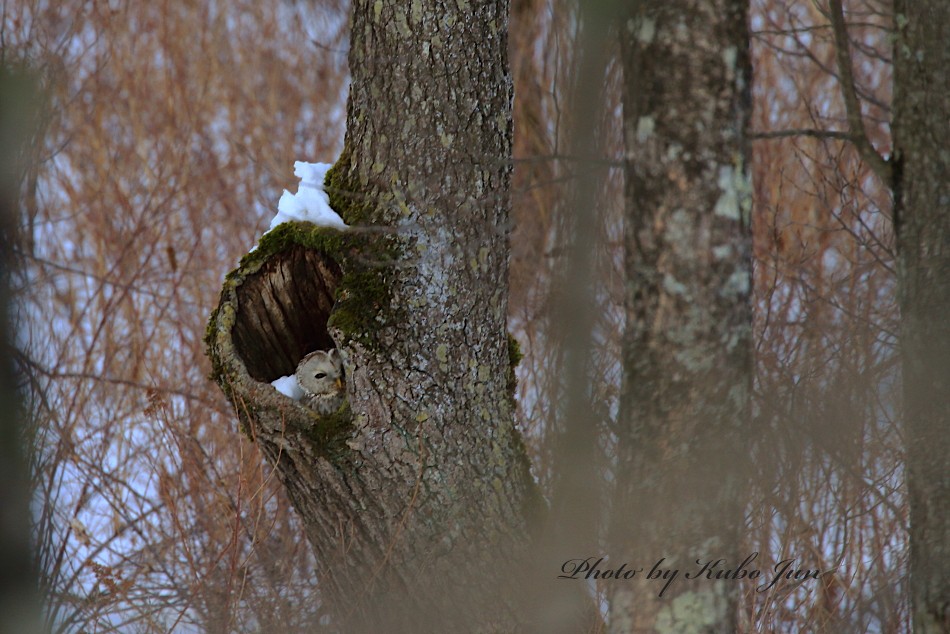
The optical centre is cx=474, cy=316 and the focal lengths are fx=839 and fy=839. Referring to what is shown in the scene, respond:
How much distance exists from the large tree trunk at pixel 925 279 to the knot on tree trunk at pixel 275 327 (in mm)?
1944

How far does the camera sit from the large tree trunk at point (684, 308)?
247cm

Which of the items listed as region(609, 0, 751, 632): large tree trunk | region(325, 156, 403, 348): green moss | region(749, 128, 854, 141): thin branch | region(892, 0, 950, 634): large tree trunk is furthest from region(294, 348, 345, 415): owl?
region(892, 0, 950, 634): large tree trunk

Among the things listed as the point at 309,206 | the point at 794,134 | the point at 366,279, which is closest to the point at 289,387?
the point at 366,279

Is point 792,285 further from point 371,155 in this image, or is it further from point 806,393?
point 371,155

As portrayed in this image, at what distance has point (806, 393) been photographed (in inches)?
161

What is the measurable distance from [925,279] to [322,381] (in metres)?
2.06

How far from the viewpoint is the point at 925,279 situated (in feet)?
9.23

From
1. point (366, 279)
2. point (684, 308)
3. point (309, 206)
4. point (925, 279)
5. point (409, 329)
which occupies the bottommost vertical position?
point (684, 308)

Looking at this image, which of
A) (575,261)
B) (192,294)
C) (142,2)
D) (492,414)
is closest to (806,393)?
(575,261)

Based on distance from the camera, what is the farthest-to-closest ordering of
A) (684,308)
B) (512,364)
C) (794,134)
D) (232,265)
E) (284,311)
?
(232,265)
(512,364)
(284,311)
(794,134)
(684,308)

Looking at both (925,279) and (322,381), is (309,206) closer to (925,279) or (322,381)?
(322,381)

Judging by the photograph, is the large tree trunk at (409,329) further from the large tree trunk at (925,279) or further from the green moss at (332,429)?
the large tree trunk at (925,279)

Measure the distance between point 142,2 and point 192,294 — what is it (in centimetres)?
279

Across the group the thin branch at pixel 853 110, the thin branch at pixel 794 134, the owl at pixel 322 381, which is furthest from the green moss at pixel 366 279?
the thin branch at pixel 853 110
